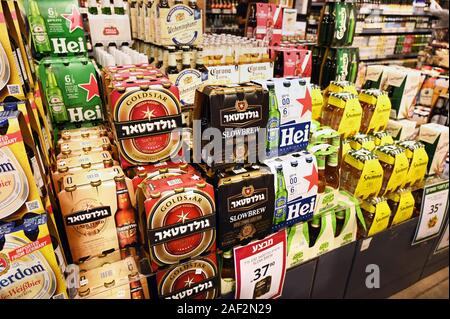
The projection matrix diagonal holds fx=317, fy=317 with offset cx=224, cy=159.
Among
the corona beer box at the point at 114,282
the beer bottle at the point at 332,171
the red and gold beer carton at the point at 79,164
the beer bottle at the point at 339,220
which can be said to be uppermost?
the red and gold beer carton at the point at 79,164

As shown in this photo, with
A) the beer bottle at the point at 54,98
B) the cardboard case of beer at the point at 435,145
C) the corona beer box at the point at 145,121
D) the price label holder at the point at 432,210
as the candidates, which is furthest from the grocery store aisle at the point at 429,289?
the beer bottle at the point at 54,98

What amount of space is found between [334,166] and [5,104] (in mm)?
1505

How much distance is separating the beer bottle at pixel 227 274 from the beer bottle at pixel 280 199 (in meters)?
0.27

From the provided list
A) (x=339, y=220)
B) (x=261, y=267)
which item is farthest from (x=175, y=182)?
(x=339, y=220)

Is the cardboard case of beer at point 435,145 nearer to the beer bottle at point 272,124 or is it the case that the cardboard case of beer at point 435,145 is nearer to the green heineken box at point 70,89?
the beer bottle at point 272,124

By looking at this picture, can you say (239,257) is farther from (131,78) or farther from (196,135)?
(131,78)

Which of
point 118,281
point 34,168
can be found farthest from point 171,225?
point 34,168

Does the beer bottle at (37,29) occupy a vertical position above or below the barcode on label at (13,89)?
above

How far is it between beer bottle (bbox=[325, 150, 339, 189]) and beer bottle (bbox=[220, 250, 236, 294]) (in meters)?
0.73

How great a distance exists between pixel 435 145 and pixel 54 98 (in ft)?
8.10

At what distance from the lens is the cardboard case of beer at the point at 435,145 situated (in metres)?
2.18

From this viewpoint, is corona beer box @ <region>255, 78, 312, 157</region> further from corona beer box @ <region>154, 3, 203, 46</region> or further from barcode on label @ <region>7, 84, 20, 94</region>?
corona beer box @ <region>154, 3, 203, 46</region>

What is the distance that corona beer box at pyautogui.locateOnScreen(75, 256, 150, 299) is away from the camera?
122 centimetres

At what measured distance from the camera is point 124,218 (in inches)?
51.2
